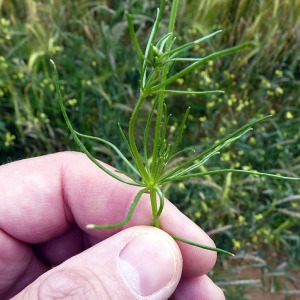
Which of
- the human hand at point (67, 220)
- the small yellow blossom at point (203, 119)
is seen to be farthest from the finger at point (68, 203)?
the small yellow blossom at point (203, 119)

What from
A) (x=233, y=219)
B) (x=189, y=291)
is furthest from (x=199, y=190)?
(x=189, y=291)

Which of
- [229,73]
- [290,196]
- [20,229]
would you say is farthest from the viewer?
[229,73]

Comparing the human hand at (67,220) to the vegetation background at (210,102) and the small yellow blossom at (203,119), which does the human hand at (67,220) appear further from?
the small yellow blossom at (203,119)

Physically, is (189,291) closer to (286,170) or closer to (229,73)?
(286,170)

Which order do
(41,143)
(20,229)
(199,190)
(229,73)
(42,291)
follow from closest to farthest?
(42,291) < (20,229) < (199,190) < (41,143) < (229,73)

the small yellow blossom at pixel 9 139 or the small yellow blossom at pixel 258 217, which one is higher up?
the small yellow blossom at pixel 9 139

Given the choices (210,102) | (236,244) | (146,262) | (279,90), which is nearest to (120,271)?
(146,262)

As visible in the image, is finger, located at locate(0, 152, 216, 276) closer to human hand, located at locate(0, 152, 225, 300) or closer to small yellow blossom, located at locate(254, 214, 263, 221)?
human hand, located at locate(0, 152, 225, 300)
